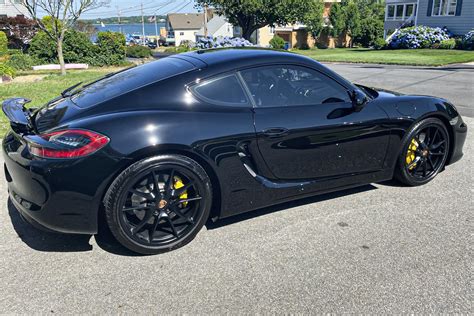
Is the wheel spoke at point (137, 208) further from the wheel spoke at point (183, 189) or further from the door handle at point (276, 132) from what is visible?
the door handle at point (276, 132)

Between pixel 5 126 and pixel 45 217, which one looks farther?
pixel 5 126

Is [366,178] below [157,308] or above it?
above

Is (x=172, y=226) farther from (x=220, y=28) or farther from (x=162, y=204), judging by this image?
(x=220, y=28)

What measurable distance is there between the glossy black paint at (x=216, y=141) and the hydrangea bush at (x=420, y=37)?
26.4 m

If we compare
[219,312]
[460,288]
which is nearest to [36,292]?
[219,312]

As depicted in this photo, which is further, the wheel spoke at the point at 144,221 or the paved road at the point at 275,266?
the wheel spoke at the point at 144,221

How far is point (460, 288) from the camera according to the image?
2602 mm

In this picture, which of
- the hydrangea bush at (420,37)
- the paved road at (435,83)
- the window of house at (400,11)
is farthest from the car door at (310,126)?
the window of house at (400,11)

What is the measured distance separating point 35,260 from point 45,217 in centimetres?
40

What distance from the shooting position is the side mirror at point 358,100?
11.9 ft

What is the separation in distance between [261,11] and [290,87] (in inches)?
1276

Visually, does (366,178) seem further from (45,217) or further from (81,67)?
(81,67)

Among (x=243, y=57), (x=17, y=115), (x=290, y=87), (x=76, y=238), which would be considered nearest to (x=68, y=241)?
(x=76, y=238)

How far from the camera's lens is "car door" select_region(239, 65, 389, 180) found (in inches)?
131
